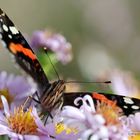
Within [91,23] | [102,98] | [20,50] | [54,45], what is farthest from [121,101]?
[91,23]

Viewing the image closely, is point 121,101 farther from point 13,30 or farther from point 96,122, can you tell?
point 13,30

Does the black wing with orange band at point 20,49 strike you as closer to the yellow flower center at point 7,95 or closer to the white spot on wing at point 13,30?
the white spot on wing at point 13,30

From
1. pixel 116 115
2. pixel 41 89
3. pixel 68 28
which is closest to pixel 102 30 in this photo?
pixel 68 28

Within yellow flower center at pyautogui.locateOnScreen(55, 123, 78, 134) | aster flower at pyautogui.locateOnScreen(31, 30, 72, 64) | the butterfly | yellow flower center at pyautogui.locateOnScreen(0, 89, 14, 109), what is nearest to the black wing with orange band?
the butterfly

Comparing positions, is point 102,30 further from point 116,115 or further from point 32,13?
point 116,115

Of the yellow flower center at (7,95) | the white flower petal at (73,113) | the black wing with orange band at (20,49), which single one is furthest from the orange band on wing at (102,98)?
the yellow flower center at (7,95)
